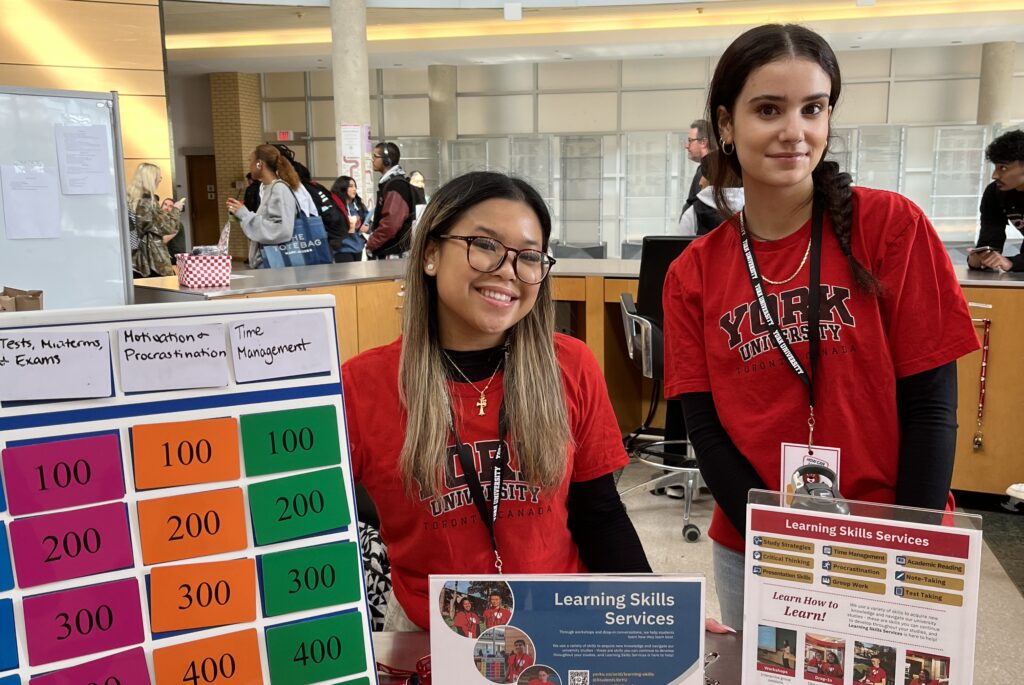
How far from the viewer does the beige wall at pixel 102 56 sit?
7.11 meters

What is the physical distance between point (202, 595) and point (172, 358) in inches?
9.0

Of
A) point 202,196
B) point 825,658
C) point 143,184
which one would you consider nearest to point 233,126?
point 202,196

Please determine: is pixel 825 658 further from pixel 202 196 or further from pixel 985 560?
pixel 202 196

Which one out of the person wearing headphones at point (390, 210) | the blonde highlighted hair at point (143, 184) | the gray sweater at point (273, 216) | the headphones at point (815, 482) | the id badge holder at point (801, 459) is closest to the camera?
the headphones at point (815, 482)

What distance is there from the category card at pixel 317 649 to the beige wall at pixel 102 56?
24.8ft

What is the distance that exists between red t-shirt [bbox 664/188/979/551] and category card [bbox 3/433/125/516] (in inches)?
34.2

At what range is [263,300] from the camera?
0.83 meters

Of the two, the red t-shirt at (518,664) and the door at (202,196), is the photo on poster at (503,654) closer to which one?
the red t-shirt at (518,664)

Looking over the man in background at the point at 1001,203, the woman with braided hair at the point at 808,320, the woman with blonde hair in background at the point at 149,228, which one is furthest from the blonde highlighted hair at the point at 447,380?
the woman with blonde hair in background at the point at 149,228

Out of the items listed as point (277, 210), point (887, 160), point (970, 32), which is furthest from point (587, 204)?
point (277, 210)

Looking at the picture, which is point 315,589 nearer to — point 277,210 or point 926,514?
point 926,514

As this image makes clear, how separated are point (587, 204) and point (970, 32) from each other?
5457mm

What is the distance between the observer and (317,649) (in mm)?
824

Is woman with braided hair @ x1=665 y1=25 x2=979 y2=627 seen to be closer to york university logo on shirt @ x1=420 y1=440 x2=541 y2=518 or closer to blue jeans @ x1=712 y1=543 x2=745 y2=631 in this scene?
blue jeans @ x1=712 y1=543 x2=745 y2=631
